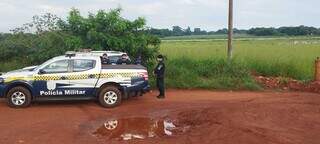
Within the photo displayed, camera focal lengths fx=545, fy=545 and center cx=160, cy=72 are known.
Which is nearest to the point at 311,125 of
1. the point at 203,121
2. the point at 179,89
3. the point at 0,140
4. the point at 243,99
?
the point at 203,121

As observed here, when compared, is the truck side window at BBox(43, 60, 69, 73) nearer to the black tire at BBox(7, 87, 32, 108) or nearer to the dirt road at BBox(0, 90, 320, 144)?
the black tire at BBox(7, 87, 32, 108)

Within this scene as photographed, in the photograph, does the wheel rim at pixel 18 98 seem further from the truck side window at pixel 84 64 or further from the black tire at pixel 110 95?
the black tire at pixel 110 95

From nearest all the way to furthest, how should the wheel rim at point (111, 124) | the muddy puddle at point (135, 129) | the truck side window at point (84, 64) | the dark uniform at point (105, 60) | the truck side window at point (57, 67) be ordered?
the muddy puddle at point (135, 129)
the wheel rim at point (111, 124)
the truck side window at point (57, 67)
the truck side window at point (84, 64)
the dark uniform at point (105, 60)

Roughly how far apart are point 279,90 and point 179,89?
373 centimetres

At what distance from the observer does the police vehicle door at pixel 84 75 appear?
1572 centimetres

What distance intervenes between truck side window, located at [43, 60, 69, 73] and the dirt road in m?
1.10

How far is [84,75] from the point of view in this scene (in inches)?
620

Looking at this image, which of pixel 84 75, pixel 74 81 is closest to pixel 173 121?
pixel 84 75

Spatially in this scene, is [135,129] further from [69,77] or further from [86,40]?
[86,40]

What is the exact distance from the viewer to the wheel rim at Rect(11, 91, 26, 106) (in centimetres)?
1559

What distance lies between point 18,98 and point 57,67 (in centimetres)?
141

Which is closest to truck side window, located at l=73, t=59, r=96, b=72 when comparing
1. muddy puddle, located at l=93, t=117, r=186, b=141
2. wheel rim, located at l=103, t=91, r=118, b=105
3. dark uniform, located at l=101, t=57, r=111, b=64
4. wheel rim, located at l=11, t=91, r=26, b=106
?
dark uniform, located at l=101, t=57, r=111, b=64

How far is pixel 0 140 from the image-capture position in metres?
11.2

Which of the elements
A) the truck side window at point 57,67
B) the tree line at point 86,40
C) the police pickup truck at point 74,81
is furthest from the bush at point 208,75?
the truck side window at point 57,67
